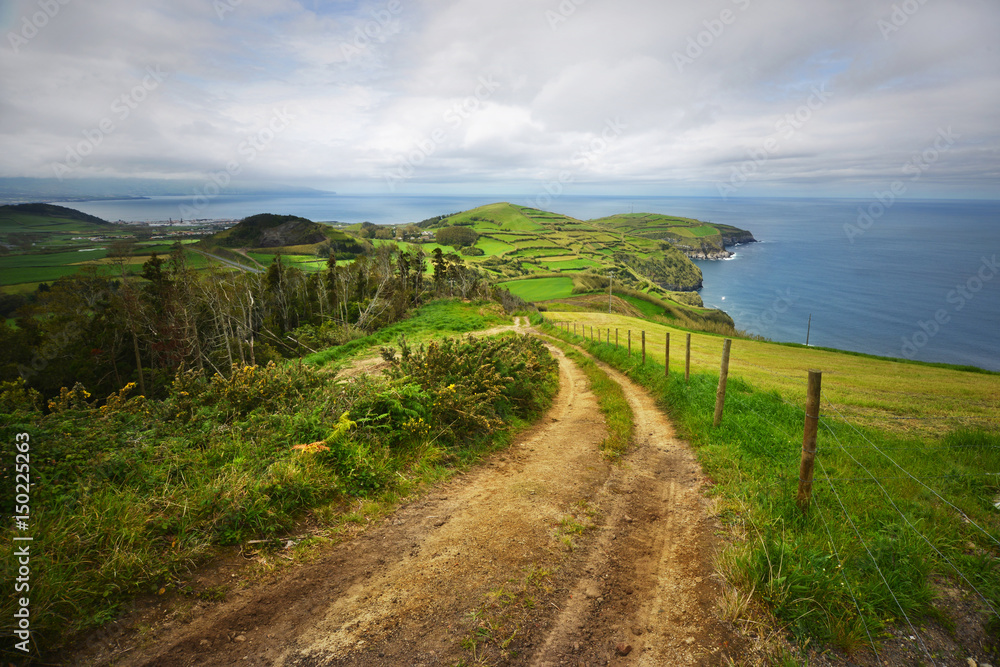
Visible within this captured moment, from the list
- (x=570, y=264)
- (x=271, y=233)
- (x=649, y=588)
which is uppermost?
(x=271, y=233)

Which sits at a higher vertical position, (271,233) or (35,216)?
(35,216)

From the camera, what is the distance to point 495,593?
4145 millimetres

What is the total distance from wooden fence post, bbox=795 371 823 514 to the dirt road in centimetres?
123

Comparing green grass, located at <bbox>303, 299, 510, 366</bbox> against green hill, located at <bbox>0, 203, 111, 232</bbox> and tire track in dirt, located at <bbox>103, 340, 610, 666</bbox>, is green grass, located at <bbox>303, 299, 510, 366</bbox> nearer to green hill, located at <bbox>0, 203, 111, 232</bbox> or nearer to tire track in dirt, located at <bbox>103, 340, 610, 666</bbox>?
tire track in dirt, located at <bbox>103, 340, 610, 666</bbox>

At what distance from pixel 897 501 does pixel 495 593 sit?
18.2 ft

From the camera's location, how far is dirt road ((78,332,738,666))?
345cm

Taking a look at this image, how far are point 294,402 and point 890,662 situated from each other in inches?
317

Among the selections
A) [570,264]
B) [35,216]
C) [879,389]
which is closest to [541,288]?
[570,264]

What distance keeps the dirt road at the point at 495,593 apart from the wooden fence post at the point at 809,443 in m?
1.23

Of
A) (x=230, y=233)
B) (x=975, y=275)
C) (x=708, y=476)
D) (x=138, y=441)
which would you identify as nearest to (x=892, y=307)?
(x=975, y=275)

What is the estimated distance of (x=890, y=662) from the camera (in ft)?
11.3

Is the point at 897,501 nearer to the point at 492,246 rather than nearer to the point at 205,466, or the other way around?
the point at 205,466

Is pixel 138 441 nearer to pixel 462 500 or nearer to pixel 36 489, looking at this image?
pixel 36 489

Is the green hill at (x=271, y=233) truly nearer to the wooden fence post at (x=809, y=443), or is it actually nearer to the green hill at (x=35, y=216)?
the green hill at (x=35, y=216)
